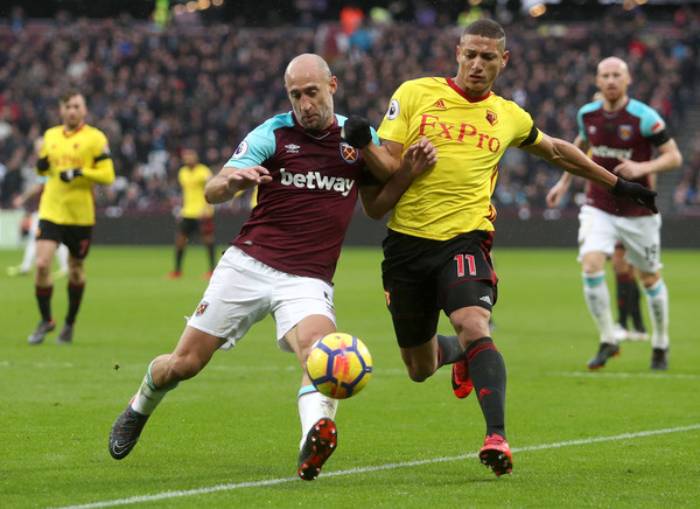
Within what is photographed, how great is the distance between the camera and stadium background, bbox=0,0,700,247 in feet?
125

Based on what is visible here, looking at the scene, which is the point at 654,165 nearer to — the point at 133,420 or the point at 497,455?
the point at 497,455

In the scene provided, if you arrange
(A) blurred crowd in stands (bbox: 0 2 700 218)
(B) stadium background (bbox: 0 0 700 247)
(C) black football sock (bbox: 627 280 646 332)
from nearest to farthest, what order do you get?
(C) black football sock (bbox: 627 280 646 332) → (B) stadium background (bbox: 0 0 700 247) → (A) blurred crowd in stands (bbox: 0 2 700 218)

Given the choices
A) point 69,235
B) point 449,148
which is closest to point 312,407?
point 449,148

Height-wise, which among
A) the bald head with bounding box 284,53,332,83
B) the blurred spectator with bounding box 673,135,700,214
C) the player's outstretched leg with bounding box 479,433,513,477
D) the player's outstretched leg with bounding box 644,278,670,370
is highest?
the bald head with bounding box 284,53,332,83

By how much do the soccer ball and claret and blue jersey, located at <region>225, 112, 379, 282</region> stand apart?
587 millimetres

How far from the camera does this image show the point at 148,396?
7.18 metres

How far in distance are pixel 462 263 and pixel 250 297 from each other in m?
1.12

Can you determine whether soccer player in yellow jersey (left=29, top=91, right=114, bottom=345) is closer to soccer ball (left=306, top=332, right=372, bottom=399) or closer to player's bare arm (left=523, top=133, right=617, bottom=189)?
player's bare arm (left=523, top=133, right=617, bottom=189)

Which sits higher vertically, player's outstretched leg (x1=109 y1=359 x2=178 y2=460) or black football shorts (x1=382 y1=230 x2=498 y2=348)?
black football shorts (x1=382 y1=230 x2=498 y2=348)

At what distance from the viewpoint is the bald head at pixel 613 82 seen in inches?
470

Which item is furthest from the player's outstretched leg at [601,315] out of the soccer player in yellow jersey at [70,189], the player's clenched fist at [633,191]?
the soccer player in yellow jersey at [70,189]

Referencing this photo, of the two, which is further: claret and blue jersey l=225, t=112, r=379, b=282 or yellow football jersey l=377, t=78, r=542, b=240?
yellow football jersey l=377, t=78, r=542, b=240

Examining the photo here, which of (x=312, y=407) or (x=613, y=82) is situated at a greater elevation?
(x=613, y=82)

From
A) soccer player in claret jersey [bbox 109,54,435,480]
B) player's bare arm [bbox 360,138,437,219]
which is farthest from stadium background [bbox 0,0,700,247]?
soccer player in claret jersey [bbox 109,54,435,480]
